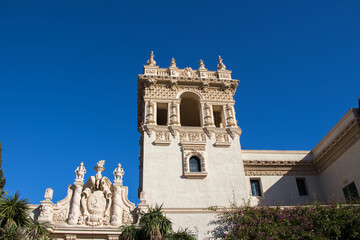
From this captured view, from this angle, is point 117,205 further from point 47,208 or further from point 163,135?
point 163,135

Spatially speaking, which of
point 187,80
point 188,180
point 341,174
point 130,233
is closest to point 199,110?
point 187,80

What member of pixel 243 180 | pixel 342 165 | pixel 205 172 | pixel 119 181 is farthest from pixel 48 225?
pixel 342 165

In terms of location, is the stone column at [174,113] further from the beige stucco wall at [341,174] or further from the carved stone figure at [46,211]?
the beige stucco wall at [341,174]

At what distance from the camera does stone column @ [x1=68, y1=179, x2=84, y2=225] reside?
59.2ft

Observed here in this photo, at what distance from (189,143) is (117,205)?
6.18m

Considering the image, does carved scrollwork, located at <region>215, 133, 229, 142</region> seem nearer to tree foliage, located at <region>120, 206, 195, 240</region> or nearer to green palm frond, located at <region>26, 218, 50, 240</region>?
tree foliage, located at <region>120, 206, 195, 240</region>

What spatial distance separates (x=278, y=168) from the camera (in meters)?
25.1

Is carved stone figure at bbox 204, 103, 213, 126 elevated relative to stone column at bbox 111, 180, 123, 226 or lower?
elevated

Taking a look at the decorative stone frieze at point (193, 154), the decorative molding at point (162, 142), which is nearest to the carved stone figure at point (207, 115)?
the decorative stone frieze at point (193, 154)

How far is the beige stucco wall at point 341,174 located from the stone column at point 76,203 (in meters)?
14.0

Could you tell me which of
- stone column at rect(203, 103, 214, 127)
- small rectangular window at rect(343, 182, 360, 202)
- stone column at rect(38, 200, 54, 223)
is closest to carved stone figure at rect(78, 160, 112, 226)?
stone column at rect(38, 200, 54, 223)

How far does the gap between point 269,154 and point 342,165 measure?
4.97 meters

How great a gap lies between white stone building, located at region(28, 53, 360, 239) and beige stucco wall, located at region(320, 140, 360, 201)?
6 centimetres

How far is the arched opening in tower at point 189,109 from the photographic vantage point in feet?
85.2
